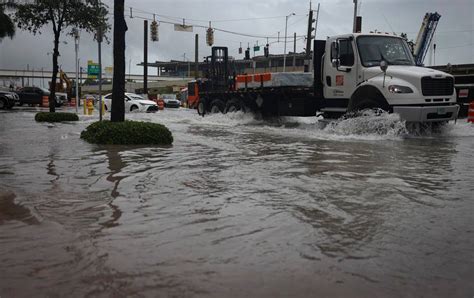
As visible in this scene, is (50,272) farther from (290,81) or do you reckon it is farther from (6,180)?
(290,81)

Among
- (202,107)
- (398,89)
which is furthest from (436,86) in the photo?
(202,107)

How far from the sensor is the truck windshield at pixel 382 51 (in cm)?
1400

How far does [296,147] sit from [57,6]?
12.1 metres

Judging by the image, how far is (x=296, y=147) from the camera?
11.1 meters

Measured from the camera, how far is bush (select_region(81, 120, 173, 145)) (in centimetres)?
1113

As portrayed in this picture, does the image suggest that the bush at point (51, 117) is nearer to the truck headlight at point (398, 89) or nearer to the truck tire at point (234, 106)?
the truck tire at point (234, 106)

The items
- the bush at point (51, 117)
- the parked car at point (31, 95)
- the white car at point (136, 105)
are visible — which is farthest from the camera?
the parked car at point (31, 95)

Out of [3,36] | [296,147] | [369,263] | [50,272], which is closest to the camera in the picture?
[50,272]

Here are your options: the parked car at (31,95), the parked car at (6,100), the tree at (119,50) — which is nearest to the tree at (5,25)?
the parked car at (6,100)

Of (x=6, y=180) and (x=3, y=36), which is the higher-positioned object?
(x=3, y=36)

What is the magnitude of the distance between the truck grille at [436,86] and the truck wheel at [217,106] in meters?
10.7

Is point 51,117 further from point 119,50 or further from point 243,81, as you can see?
point 119,50

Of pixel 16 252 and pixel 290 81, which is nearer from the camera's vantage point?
pixel 16 252

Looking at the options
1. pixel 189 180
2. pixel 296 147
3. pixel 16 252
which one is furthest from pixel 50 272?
pixel 296 147
